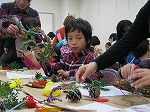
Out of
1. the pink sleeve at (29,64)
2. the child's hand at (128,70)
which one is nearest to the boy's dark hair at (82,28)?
the pink sleeve at (29,64)

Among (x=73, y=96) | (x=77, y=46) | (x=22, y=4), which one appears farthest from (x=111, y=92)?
(x=22, y=4)

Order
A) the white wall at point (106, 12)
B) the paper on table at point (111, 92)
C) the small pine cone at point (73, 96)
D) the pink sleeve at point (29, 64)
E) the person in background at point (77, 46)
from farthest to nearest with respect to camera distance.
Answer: the white wall at point (106, 12)
the pink sleeve at point (29, 64)
the person in background at point (77, 46)
the paper on table at point (111, 92)
the small pine cone at point (73, 96)

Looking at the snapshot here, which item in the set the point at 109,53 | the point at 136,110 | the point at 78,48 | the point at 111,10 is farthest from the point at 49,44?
the point at 111,10

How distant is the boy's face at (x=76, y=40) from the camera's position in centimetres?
169

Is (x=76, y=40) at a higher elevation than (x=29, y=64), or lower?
higher

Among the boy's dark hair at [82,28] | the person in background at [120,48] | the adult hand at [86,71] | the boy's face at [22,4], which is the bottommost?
the adult hand at [86,71]

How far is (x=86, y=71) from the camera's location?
3.28ft

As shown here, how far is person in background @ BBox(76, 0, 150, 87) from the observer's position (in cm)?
102

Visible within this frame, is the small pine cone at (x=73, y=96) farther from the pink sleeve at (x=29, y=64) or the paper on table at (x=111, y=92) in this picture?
the pink sleeve at (x=29, y=64)

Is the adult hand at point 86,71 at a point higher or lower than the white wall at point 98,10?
lower

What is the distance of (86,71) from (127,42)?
0.23 m

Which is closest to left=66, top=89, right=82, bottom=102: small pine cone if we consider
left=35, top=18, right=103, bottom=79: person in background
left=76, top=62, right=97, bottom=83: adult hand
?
left=76, top=62, right=97, bottom=83: adult hand

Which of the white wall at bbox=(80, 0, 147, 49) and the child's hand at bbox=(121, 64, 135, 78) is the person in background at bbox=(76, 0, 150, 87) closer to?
the child's hand at bbox=(121, 64, 135, 78)

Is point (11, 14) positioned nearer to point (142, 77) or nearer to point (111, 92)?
point (111, 92)
